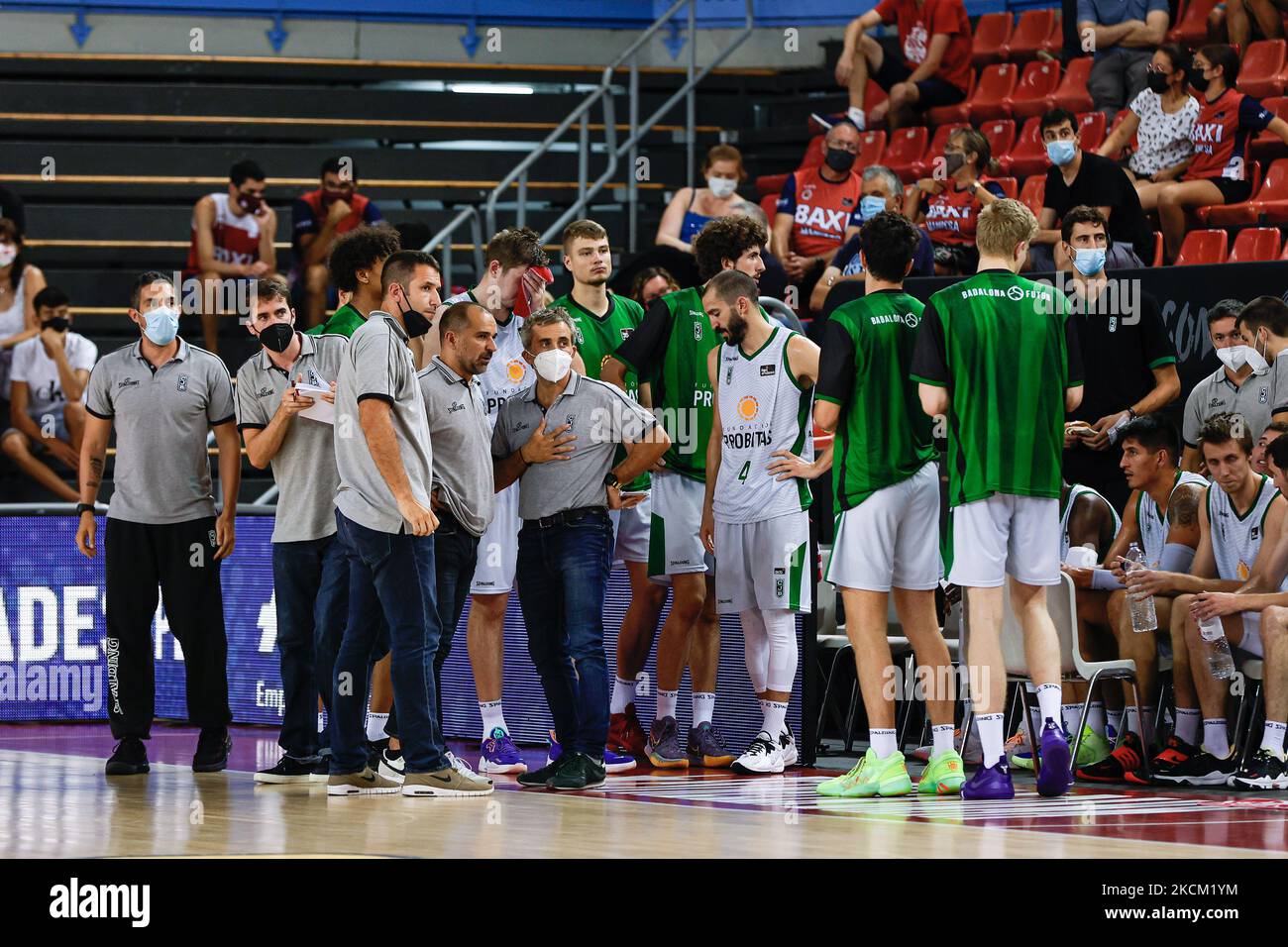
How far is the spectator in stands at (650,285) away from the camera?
9.89m

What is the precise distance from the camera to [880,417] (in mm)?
7297

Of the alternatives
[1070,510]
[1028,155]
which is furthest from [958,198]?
[1070,510]

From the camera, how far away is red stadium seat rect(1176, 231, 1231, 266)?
10.9 meters

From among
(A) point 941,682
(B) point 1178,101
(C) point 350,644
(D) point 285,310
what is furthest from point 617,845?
(B) point 1178,101

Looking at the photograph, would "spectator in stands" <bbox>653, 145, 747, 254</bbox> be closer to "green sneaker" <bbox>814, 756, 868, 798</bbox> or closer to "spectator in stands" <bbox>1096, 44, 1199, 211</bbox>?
"spectator in stands" <bbox>1096, 44, 1199, 211</bbox>

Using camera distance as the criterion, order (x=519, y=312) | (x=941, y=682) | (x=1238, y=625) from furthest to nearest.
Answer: (x=519, y=312) < (x=1238, y=625) < (x=941, y=682)

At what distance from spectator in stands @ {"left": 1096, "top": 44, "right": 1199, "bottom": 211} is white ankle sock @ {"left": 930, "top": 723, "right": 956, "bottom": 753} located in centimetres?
542

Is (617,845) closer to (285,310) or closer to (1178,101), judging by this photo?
(285,310)

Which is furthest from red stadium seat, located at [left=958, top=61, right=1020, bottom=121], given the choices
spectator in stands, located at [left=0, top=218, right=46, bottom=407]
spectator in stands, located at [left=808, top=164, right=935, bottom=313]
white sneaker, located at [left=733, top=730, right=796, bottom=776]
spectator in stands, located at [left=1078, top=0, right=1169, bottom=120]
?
white sneaker, located at [left=733, top=730, right=796, bottom=776]

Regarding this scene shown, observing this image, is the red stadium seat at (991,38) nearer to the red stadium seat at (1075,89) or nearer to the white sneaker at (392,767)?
the red stadium seat at (1075,89)

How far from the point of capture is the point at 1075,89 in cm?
1387

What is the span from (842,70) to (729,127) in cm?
182

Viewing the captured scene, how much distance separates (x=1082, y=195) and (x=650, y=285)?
2600mm

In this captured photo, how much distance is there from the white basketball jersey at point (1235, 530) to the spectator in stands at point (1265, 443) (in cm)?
13
